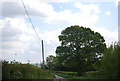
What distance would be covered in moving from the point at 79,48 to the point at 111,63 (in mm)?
31673

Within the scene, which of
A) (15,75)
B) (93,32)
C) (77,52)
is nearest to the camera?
(15,75)

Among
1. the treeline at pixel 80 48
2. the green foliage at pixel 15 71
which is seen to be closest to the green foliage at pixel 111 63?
the green foliage at pixel 15 71

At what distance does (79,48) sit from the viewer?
5850 cm

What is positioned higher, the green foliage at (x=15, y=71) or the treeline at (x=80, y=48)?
the treeline at (x=80, y=48)

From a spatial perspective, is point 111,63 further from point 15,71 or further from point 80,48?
point 80,48

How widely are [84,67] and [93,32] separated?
26.7 feet

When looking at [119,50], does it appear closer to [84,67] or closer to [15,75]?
[15,75]

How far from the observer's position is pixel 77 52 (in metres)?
57.3

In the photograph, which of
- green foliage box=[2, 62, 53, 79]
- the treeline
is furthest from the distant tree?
green foliage box=[2, 62, 53, 79]

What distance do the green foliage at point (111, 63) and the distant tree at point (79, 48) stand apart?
1119 inches

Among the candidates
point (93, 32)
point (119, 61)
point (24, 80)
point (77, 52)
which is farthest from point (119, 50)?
point (93, 32)

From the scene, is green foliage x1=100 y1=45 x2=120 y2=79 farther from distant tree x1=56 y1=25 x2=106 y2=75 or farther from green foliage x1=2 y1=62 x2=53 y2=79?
distant tree x1=56 y1=25 x2=106 y2=75

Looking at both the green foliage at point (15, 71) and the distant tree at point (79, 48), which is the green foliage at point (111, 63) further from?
the distant tree at point (79, 48)

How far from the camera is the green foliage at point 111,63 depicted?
26766 millimetres
